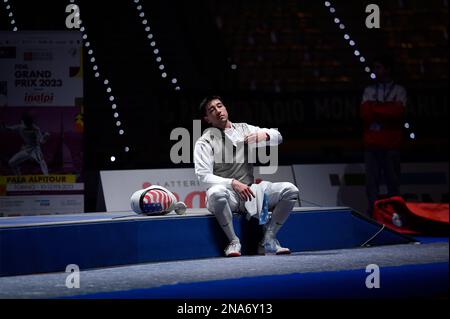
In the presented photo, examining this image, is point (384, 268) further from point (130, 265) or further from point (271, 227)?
point (130, 265)

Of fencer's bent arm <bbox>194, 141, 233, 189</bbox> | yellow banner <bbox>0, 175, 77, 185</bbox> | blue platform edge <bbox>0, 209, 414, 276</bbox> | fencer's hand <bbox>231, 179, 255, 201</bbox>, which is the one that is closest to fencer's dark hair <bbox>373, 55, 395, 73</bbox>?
blue platform edge <bbox>0, 209, 414, 276</bbox>

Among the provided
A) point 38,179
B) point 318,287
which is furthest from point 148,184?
point 318,287

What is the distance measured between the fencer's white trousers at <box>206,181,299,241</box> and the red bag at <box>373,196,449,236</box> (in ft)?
6.95

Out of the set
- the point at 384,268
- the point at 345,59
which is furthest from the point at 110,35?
the point at 384,268

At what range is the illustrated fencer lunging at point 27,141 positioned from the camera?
7.23 metres

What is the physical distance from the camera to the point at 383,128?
753cm

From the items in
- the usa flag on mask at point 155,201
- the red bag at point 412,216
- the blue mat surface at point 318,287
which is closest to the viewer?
the blue mat surface at point 318,287

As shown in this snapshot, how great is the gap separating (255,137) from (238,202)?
0.46 metres

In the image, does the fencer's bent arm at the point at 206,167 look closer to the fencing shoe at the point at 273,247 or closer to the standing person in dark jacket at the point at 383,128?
the fencing shoe at the point at 273,247

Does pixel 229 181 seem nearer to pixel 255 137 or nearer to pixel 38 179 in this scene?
pixel 255 137

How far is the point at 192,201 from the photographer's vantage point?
7.77 meters

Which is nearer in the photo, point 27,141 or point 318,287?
point 318,287

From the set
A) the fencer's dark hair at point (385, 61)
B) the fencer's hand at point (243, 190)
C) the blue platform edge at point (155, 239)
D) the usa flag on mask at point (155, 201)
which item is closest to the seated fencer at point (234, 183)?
the fencer's hand at point (243, 190)

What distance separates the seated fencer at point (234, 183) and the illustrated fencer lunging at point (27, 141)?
2.32 m
